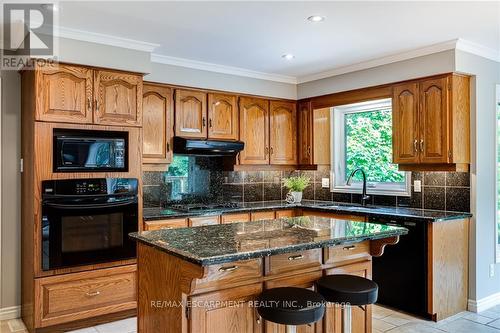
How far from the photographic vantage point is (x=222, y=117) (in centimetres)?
467

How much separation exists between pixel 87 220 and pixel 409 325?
2.86 metres

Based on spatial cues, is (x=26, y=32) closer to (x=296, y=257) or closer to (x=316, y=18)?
(x=316, y=18)

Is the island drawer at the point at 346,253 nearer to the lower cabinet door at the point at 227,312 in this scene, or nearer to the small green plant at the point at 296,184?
the lower cabinet door at the point at 227,312

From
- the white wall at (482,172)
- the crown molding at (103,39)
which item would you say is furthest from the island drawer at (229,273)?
the white wall at (482,172)

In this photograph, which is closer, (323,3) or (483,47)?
(323,3)

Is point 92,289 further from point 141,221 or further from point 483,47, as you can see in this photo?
point 483,47

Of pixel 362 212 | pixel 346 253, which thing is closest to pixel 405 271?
pixel 362 212

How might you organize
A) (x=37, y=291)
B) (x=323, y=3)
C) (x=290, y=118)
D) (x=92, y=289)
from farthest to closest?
(x=290, y=118)
(x=92, y=289)
(x=37, y=291)
(x=323, y=3)

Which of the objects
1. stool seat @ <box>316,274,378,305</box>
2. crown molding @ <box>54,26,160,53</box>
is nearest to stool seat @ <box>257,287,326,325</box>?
stool seat @ <box>316,274,378,305</box>

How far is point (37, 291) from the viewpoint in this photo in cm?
321

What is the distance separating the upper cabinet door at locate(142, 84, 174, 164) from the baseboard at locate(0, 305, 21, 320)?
5.74 feet

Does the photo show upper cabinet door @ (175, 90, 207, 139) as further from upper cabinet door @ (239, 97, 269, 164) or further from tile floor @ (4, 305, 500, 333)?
tile floor @ (4, 305, 500, 333)

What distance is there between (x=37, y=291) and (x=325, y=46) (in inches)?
126

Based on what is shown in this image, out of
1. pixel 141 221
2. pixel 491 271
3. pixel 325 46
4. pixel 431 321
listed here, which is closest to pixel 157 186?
pixel 141 221
